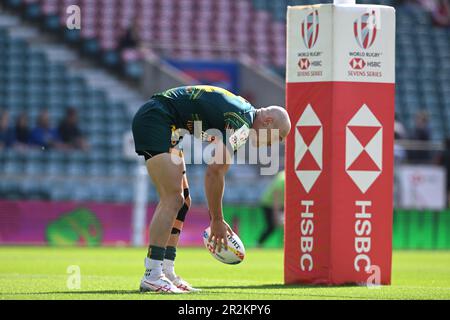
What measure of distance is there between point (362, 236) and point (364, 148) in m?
0.94

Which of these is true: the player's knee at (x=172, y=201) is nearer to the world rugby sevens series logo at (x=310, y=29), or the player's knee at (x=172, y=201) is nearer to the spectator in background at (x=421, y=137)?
the world rugby sevens series logo at (x=310, y=29)

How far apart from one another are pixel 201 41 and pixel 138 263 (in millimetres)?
15257

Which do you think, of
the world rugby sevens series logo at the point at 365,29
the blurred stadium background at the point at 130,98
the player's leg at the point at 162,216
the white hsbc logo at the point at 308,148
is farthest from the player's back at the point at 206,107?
the blurred stadium background at the point at 130,98

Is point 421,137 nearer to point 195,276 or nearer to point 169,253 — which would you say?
point 195,276

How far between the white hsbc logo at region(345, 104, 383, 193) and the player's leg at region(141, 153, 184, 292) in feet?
7.63

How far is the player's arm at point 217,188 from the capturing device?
10273 mm

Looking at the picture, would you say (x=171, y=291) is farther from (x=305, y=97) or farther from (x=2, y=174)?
(x=2, y=174)

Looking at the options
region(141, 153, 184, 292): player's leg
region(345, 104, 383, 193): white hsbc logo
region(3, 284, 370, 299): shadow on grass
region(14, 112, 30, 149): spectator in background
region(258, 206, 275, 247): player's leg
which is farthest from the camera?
region(14, 112, 30, 149): spectator in background

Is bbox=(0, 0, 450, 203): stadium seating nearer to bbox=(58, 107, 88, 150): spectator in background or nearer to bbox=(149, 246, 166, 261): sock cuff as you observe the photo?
bbox=(58, 107, 88, 150): spectator in background

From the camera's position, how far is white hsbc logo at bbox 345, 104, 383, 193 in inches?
463

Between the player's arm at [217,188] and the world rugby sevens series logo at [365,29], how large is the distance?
235cm

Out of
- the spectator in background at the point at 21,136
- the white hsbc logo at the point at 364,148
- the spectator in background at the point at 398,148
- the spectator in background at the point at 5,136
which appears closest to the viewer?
the white hsbc logo at the point at 364,148

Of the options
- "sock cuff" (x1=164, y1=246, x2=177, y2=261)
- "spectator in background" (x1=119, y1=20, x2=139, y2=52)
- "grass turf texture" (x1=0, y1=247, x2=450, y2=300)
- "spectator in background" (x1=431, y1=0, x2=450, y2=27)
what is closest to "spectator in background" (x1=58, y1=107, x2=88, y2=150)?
"spectator in background" (x1=119, y1=20, x2=139, y2=52)
